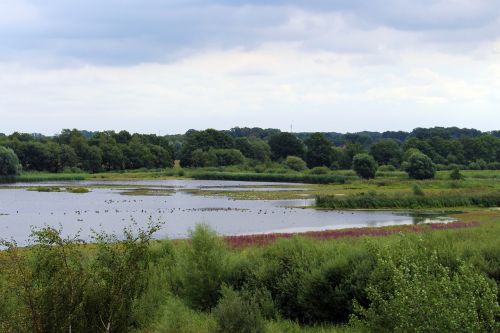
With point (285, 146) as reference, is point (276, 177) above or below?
below

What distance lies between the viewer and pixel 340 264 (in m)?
18.9

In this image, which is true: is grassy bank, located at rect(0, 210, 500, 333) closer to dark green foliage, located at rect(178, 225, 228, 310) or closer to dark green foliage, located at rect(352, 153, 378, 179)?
dark green foliage, located at rect(178, 225, 228, 310)

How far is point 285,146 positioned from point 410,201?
115 meters

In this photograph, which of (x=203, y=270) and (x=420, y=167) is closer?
(x=203, y=270)

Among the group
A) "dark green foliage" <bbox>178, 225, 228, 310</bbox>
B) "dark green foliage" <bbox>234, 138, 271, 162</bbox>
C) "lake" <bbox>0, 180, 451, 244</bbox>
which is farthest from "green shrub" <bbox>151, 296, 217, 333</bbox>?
"dark green foliage" <bbox>234, 138, 271, 162</bbox>

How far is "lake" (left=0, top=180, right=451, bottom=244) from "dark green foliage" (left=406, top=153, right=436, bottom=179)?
4363cm

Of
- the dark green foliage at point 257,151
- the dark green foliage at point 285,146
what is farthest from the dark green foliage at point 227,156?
the dark green foliage at point 285,146

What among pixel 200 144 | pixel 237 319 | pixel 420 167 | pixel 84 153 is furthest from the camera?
pixel 200 144

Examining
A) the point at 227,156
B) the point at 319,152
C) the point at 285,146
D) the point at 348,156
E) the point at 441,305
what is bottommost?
the point at 441,305

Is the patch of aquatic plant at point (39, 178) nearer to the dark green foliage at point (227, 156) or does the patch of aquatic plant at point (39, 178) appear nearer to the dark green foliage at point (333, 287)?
the dark green foliage at point (227, 156)

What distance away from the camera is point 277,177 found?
484 ft

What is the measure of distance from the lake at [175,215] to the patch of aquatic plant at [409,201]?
4.81 m

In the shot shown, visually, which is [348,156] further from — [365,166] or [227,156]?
[365,166]

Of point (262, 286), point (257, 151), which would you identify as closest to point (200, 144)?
point (257, 151)
